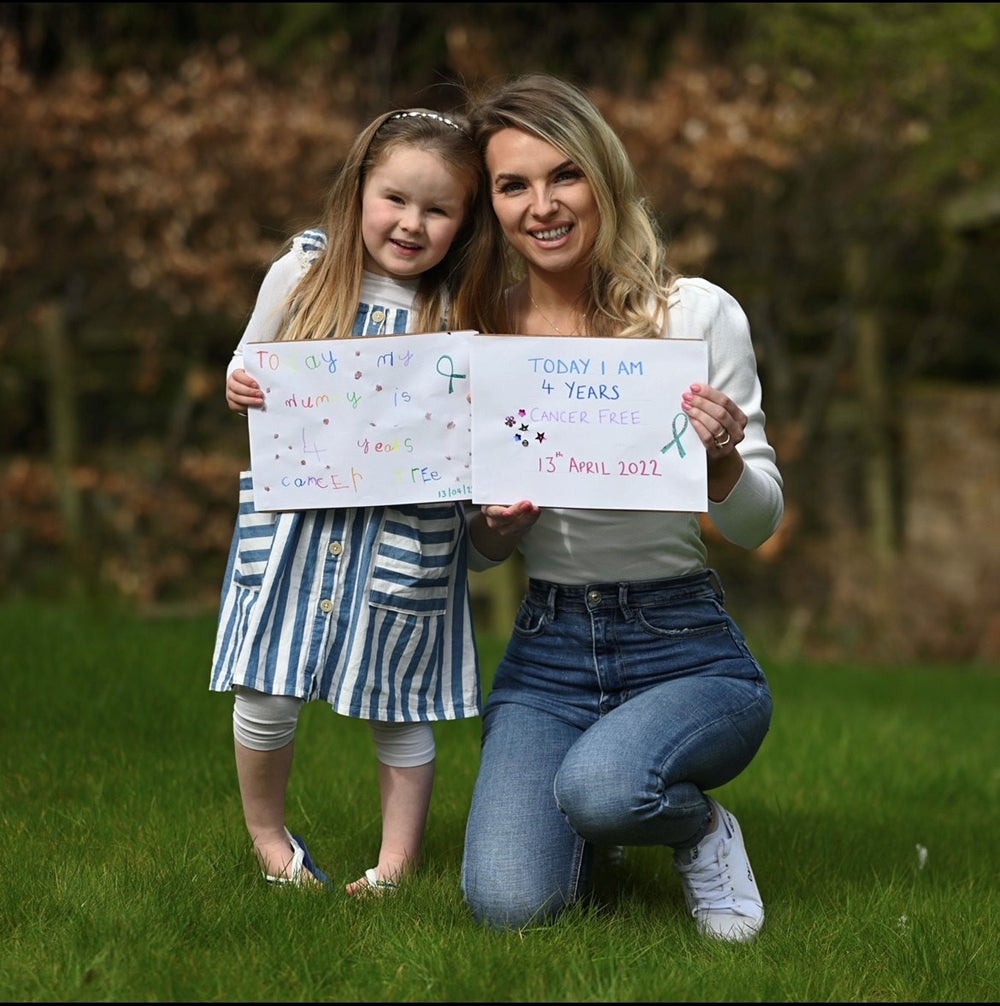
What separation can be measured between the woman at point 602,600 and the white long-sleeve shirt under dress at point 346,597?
0.51ft

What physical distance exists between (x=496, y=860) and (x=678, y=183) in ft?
19.5

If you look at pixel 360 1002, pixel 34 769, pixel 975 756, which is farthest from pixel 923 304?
pixel 360 1002

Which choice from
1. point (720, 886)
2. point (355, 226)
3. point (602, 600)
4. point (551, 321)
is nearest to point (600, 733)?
point (602, 600)

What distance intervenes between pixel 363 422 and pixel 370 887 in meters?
0.96

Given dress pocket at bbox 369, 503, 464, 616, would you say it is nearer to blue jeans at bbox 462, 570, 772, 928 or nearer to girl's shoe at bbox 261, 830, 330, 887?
blue jeans at bbox 462, 570, 772, 928

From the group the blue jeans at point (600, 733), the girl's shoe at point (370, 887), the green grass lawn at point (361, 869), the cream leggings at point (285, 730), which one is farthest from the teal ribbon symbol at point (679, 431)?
the girl's shoe at point (370, 887)

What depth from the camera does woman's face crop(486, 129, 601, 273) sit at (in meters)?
3.07

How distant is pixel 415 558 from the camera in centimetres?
309

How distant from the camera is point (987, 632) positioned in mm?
8727

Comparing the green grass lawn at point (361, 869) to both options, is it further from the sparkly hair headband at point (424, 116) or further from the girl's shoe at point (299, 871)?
the sparkly hair headband at point (424, 116)

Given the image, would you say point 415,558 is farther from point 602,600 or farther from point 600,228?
point 600,228

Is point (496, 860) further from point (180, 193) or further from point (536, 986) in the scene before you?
point (180, 193)

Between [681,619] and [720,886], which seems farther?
[681,619]

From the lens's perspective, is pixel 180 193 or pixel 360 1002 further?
pixel 180 193
